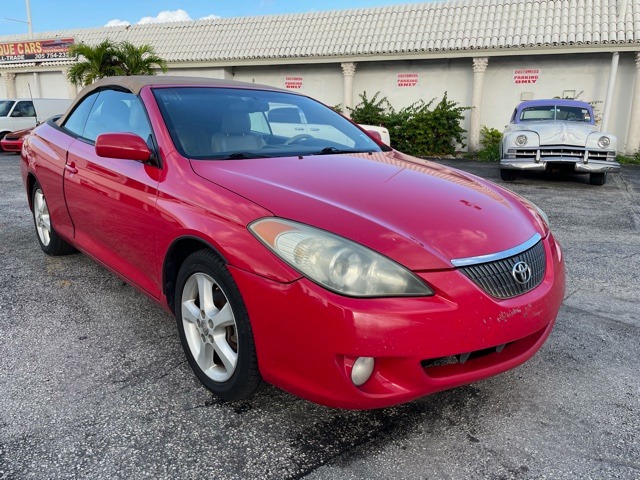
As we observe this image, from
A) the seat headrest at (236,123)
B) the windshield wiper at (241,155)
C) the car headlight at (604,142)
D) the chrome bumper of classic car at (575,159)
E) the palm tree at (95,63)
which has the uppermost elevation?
the palm tree at (95,63)

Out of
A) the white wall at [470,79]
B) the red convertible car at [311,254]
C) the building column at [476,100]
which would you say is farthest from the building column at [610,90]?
the red convertible car at [311,254]

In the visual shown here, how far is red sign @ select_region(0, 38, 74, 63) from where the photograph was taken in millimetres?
22578

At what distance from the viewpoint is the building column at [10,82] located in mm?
23828

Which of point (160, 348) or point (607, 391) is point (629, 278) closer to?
point (607, 391)

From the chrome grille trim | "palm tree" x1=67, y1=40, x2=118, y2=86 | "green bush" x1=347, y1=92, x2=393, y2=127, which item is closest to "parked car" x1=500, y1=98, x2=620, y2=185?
"green bush" x1=347, y1=92, x2=393, y2=127

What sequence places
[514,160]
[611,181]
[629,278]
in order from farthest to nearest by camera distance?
[611,181] → [514,160] → [629,278]

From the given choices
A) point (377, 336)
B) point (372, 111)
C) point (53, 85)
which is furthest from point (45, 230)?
point (53, 85)

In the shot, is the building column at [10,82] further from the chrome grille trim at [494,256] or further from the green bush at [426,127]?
the chrome grille trim at [494,256]

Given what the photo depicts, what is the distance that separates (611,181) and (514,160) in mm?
2768

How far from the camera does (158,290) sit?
276 cm

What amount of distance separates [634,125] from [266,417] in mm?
15868

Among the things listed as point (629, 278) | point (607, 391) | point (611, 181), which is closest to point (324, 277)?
point (607, 391)

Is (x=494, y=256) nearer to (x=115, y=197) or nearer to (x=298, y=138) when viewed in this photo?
(x=298, y=138)

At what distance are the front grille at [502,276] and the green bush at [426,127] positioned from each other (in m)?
14.1
